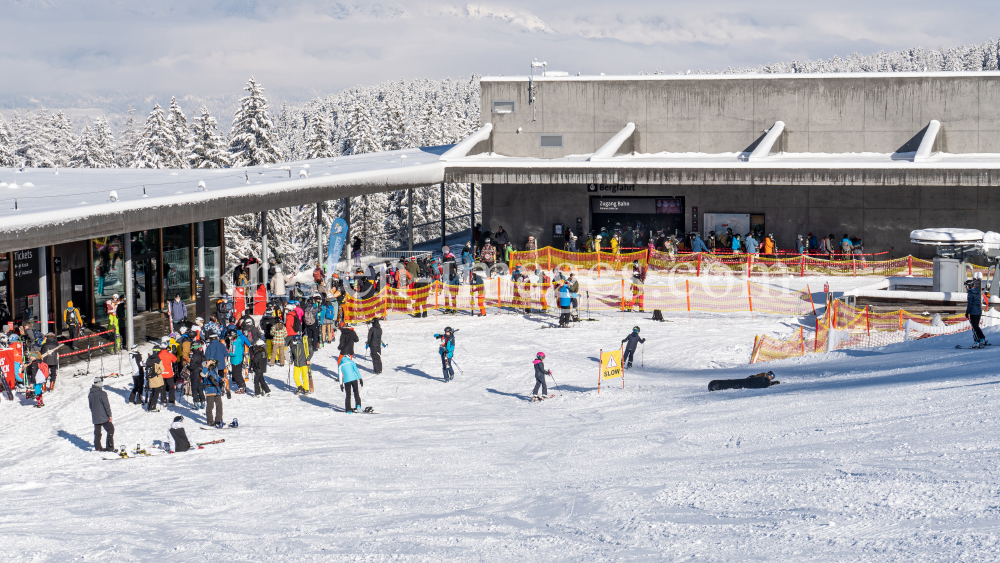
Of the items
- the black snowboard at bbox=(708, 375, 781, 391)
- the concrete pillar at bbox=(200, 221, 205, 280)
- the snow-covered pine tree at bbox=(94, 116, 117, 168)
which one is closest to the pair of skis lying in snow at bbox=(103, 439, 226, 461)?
the black snowboard at bbox=(708, 375, 781, 391)

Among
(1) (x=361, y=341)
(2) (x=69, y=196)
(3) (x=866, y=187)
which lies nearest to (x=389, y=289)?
(1) (x=361, y=341)

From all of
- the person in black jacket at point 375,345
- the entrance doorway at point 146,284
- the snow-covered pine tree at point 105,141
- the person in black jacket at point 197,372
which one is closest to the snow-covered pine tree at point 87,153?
the snow-covered pine tree at point 105,141

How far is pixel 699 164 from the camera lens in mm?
34219

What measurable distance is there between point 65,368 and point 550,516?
1352 cm

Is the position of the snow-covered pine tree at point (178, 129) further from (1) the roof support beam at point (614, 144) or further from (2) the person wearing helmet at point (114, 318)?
(2) the person wearing helmet at point (114, 318)

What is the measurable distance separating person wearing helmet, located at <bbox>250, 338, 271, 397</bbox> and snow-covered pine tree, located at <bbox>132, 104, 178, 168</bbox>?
44.6m

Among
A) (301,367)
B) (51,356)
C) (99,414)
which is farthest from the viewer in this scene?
(301,367)

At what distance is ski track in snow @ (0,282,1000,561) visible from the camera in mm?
9062

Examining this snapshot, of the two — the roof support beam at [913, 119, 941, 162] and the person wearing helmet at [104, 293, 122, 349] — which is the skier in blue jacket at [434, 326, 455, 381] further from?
the roof support beam at [913, 119, 941, 162]

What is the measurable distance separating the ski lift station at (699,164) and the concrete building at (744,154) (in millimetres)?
48

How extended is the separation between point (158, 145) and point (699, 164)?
38352 millimetres

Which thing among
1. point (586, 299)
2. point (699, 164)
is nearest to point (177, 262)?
point (586, 299)

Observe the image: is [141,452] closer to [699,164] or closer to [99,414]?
[99,414]

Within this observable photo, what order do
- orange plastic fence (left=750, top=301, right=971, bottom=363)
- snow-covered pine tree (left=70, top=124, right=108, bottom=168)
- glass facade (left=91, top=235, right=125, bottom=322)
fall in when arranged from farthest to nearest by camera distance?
snow-covered pine tree (left=70, top=124, right=108, bottom=168)
glass facade (left=91, top=235, right=125, bottom=322)
orange plastic fence (left=750, top=301, right=971, bottom=363)
